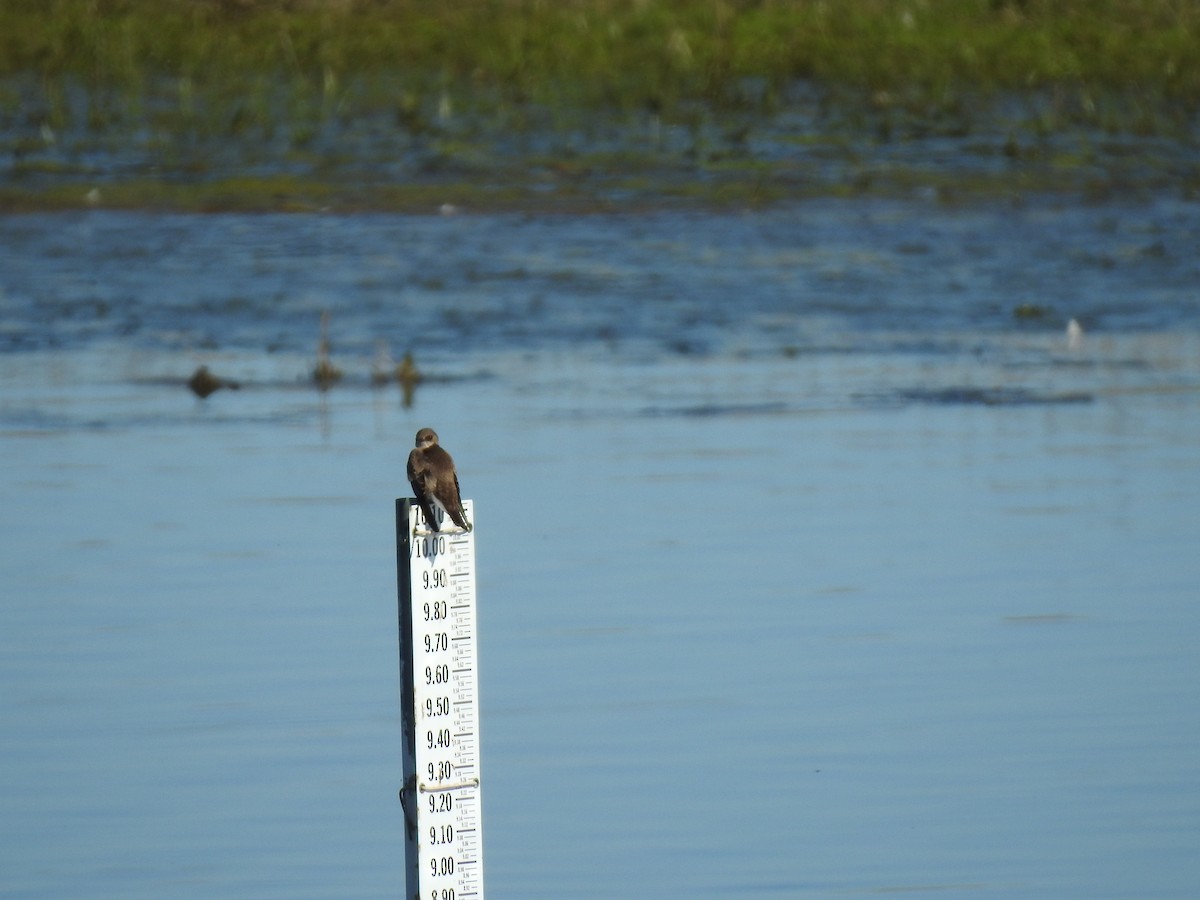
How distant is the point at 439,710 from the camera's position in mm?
5848

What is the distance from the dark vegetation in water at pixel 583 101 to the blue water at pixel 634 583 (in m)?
4.10

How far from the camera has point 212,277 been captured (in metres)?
17.7

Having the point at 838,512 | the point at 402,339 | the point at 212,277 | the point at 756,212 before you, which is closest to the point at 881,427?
the point at 838,512

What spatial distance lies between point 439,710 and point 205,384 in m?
A: 7.90

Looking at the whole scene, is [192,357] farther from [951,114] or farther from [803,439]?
[951,114]

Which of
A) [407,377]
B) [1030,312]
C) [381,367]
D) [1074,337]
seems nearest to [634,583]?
[407,377]

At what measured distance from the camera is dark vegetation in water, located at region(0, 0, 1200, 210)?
70.2ft

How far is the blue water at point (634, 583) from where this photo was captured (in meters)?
6.48

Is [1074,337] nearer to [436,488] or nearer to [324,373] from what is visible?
[324,373]

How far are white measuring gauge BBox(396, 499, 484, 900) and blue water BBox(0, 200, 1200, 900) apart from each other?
0.33 metres

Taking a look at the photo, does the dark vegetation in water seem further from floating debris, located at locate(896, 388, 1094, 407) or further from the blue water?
floating debris, located at locate(896, 388, 1094, 407)

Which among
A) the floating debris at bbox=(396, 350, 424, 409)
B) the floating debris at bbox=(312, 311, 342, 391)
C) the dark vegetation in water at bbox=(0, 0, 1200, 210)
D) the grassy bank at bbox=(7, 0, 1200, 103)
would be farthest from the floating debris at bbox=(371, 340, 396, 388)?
the grassy bank at bbox=(7, 0, 1200, 103)

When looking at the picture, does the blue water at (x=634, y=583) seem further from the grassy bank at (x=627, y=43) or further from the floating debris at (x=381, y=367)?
the grassy bank at (x=627, y=43)

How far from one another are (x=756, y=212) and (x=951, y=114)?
4152mm
